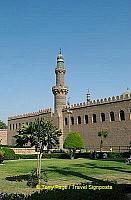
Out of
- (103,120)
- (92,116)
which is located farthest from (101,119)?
(92,116)

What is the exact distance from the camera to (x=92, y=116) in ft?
157

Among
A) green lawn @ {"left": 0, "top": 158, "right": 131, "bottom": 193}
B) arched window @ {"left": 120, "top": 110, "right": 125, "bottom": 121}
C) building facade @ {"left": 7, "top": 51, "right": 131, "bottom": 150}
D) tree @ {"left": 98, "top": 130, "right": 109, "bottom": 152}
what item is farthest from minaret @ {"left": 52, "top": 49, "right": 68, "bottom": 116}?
green lawn @ {"left": 0, "top": 158, "right": 131, "bottom": 193}

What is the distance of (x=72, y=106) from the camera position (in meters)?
51.4

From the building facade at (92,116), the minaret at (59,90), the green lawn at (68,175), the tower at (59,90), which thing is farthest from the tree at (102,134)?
the green lawn at (68,175)

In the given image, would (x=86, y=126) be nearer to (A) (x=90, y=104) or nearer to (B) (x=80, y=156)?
(A) (x=90, y=104)

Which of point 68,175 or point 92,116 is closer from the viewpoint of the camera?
point 68,175

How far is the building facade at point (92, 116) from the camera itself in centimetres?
4266

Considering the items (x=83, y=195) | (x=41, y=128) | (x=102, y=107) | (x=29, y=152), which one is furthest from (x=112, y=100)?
(x=83, y=195)

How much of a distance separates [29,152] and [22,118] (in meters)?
21.3

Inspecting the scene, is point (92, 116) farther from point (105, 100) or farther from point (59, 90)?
point (59, 90)

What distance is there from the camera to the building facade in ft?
140

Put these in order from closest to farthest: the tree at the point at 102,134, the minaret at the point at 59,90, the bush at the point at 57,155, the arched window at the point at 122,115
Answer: the bush at the point at 57,155
the arched window at the point at 122,115
the tree at the point at 102,134
the minaret at the point at 59,90

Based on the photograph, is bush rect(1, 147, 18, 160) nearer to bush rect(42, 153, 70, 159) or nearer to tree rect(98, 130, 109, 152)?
bush rect(42, 153, 70, 159)

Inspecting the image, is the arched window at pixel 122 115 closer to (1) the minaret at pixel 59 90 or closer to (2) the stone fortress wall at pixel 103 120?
(2) the stone fortress wall at pixel 103 120
